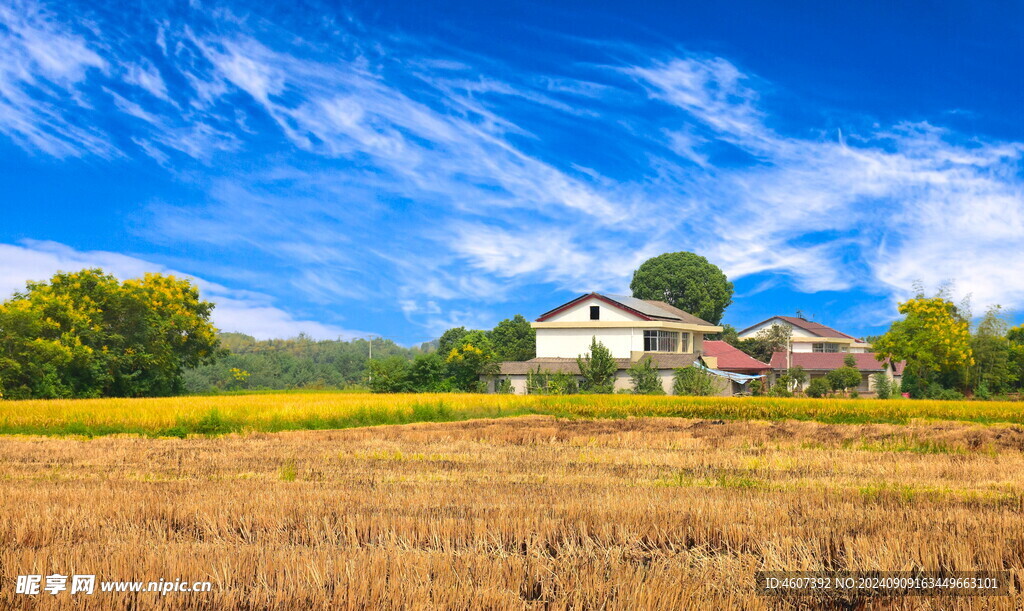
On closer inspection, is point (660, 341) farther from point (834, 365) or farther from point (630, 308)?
point (834, 365)

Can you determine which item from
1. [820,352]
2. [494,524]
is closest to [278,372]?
[820,352]

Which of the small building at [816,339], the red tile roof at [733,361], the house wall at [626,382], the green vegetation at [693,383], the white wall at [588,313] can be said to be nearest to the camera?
the green vegetation at [693,383]

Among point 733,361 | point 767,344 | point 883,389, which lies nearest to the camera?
point 883,389

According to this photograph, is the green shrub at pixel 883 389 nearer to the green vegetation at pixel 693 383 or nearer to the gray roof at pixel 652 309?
the green vegetation at pixel 693 383

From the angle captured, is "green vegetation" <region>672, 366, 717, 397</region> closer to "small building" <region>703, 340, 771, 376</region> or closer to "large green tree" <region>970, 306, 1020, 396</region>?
"small building" <region>703, 340, 771, 376</region>

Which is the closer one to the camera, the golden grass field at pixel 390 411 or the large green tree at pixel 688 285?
the golden grass field at pixel 390 411

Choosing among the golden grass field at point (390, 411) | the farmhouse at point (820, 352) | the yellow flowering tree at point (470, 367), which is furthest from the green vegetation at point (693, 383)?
the farmhouse at point (820, 352)

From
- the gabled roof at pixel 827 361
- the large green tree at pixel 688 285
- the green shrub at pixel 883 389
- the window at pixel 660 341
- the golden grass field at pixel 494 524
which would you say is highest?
the large green tree at pixel 688 285

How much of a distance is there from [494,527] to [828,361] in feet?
233

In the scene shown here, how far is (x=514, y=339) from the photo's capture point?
74.2m

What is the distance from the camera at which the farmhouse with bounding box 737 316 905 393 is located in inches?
2657

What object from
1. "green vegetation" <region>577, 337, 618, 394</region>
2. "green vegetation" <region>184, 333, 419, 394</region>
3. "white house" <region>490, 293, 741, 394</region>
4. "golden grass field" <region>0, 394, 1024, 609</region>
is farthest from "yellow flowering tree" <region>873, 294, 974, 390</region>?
"green vegetation" <region>184, 333, 419, 394</region>

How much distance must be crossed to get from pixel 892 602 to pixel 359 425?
2350cm

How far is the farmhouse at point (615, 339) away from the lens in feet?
168
